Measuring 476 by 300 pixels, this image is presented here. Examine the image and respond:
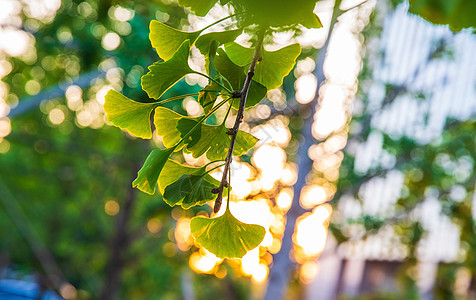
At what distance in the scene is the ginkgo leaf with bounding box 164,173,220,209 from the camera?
0.20m

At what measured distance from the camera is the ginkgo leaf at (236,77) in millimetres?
205

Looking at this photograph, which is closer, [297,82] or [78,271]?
[297,82]

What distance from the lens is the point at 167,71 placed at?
216mm

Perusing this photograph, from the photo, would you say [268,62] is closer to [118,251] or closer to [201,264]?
[118,251]

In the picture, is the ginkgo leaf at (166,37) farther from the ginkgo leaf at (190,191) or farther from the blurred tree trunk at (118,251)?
the blurred tree trunk at (118,251)

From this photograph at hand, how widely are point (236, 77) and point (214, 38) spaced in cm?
2

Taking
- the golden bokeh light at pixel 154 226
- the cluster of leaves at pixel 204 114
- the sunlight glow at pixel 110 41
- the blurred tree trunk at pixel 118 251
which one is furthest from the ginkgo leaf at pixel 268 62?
the golden bokeh light at pixel 154 226

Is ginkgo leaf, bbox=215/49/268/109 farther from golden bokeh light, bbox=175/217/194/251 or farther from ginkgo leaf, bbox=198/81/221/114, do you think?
golden bokeh light, bbox=175/217/194/251

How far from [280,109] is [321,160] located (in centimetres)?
61

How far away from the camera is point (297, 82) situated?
121 inches

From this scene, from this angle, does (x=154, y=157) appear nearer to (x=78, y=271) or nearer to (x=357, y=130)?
(x=357, y=130)

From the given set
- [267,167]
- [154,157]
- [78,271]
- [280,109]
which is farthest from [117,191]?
[154,157]

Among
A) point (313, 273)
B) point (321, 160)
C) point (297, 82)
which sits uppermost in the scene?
point (297, 82)

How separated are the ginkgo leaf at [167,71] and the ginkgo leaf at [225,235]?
64mm
